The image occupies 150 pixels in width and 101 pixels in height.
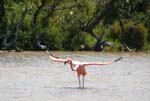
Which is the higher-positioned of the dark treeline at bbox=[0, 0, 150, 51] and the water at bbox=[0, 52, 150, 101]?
the water at bbox=[0, 52, 150, 101]

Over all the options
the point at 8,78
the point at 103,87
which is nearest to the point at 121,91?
the point at 103,87

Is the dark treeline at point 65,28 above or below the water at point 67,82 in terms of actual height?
below

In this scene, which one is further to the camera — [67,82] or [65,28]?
[65,28]

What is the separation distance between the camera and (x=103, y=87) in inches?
568

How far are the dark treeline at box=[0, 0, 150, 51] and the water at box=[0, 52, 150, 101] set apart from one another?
8.92 metres

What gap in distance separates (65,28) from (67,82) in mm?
18164

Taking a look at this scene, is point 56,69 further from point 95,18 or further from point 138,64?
point 95,18

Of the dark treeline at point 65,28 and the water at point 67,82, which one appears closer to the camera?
the water at point 67,82

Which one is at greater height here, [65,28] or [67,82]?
[67,82]

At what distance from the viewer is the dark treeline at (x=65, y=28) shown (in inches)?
1251

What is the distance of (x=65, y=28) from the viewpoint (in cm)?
3353

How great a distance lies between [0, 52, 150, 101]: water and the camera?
1251cm

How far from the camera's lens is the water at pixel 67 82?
41.0 feet

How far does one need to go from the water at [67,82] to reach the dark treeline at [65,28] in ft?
29.3
